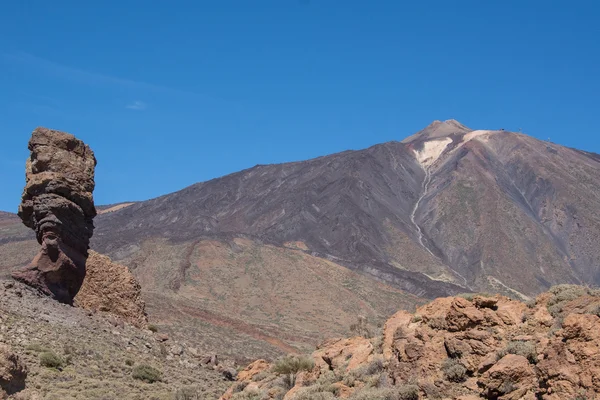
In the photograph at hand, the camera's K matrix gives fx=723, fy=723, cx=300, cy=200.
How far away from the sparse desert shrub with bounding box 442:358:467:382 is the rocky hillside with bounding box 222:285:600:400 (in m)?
0.01

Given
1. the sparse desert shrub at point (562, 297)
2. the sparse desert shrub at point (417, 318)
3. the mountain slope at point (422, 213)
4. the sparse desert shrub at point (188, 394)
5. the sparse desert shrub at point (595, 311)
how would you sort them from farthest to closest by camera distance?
the mountain slope at point (422, 213)
the sparse desert shrub at point (188, 394)
the sparse desert shrub at point (417, 318)
the sparse desert shrub at point (562, 297)
the sparse desert shrub at point (595, 311)

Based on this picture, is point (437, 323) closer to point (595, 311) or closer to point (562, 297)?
Answer: point (562, 297)

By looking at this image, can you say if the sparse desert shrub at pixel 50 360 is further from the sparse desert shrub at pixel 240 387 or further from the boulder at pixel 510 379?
the boulder at pixel 510 379

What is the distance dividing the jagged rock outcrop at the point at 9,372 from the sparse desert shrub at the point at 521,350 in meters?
8.78

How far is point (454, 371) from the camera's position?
10062mm

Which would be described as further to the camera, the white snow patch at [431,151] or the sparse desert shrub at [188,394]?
the white snow patch at [431,151]

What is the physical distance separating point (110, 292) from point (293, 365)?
1149cm

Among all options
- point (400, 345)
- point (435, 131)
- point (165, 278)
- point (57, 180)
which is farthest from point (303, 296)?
point (435, 131)

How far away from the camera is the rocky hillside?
8508 mm

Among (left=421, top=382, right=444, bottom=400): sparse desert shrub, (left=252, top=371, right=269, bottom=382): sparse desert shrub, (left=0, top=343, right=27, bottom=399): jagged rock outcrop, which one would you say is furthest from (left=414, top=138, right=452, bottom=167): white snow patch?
(left=421, top=382, right=444, bottom=400): sparse desert shrub

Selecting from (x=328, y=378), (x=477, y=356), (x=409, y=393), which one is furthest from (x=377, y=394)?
(x=328, y=378)

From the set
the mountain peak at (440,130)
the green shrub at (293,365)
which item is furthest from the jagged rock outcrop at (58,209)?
the mountain peak at (440,130)

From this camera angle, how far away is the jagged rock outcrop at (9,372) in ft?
43.1

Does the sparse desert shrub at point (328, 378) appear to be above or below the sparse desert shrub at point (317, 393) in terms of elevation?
above
